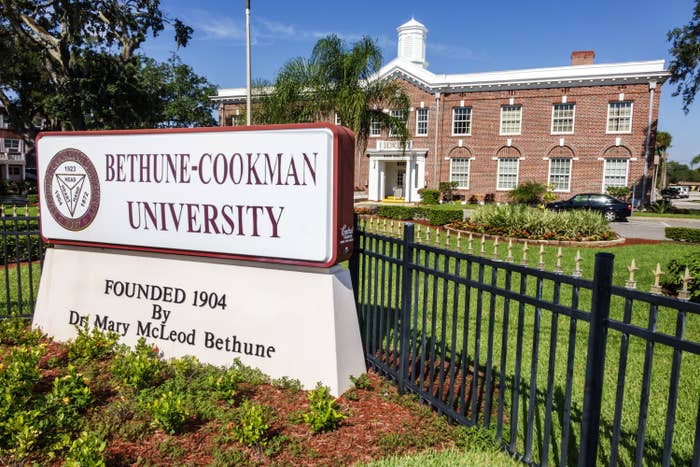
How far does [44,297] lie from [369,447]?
4377 mm

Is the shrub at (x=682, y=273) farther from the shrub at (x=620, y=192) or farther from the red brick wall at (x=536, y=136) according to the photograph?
the red brick wall at (x=536, y=136)

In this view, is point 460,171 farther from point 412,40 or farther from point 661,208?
point 412,40

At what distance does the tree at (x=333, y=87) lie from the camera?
69.6 ft

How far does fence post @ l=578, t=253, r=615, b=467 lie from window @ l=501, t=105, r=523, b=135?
32.5m

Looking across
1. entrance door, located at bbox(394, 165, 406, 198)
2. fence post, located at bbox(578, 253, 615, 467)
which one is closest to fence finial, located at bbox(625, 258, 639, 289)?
fence post, located at bbox(578, 253, 615, 467)

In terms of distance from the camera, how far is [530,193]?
3075cm

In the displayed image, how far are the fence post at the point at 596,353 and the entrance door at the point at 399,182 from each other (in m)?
33.9

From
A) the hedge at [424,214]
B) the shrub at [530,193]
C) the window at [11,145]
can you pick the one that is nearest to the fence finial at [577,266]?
the hedge at [424,214]

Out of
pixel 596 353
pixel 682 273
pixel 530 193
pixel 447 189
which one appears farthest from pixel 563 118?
pixel 596 353

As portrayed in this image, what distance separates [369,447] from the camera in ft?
11.8

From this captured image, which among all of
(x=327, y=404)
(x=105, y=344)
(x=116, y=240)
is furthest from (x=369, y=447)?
(x=116, y=240)

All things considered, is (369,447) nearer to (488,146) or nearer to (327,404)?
(327,404)

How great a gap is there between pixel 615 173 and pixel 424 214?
1661 centimetres

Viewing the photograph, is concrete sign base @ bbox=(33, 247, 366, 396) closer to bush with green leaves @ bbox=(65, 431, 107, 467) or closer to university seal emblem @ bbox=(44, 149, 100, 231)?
university seal emblem @ bbox=(44, 149, 100, 231)
